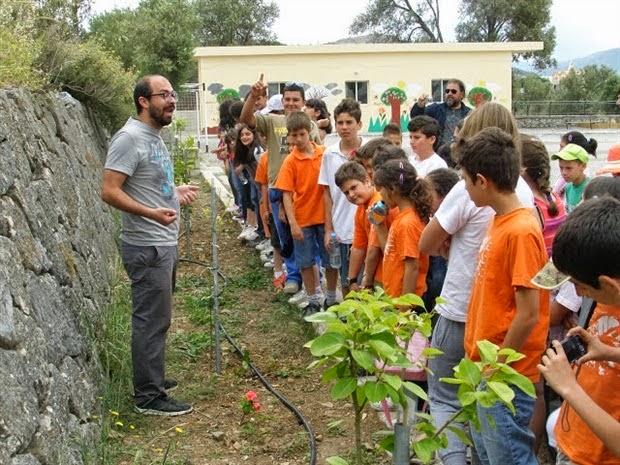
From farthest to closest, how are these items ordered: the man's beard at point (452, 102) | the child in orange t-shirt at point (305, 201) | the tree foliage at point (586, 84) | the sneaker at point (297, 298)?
1. the tree foliage at point (586, 84)
2. the man's beard at point (452, 102)
3. the sneaker at point (297, 298)
4. the child in orange t-shirt at point (305, 201)

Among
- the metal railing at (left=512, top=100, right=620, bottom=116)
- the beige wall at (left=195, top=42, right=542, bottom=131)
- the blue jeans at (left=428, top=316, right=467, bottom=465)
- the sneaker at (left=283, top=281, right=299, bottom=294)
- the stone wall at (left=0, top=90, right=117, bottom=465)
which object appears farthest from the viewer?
the metal railing at (left=512, top=100, right=620, bottom=116)

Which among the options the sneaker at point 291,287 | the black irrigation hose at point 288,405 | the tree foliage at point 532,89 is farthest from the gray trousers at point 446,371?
the tree foliage at point 532,89

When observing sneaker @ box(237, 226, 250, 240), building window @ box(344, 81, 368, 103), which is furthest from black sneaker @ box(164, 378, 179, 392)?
building window @ box(344, 81, 368, 103)

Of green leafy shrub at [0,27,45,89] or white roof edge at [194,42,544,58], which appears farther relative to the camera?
white roof edge at [194,42,544,58]

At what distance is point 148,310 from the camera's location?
459 cm

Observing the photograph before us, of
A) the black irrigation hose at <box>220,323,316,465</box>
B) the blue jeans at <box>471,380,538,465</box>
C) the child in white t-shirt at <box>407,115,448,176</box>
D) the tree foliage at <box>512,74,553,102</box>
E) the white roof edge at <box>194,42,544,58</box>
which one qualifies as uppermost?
the white roof edge at <box>194,42,544,58</box>

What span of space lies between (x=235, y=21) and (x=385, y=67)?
2202 cm

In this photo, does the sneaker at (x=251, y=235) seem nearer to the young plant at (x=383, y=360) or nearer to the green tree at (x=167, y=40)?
the young plant at (x=383, y=360)

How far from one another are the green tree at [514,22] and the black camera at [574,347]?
1830 inches

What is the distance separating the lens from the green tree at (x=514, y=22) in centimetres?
4625

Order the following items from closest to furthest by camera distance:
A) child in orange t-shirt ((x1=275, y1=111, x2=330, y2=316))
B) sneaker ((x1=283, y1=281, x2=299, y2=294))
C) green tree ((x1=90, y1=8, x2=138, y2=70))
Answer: child in orange t-shirt ((x1=275, y1=111, x2=330, y2=316)) → sneaker ((x1=283, y1=281, x2=299, y2=294)) → green tree ((x1=90, y1=8, x2=138, y2=70))

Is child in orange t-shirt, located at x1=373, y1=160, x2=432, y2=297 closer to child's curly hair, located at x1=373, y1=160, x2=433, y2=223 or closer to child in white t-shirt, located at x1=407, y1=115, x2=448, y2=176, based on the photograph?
child's curly hair, located at x1=373, y1=160, x2=433, y2=223

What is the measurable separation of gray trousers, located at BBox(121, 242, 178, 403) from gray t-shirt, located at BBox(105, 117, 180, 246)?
81 mm

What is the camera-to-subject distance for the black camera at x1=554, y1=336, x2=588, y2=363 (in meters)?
2.16
